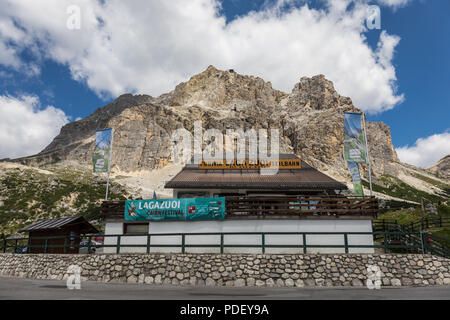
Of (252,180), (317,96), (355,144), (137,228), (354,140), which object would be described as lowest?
(137,228)

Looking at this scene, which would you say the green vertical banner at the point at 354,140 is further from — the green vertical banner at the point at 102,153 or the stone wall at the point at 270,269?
the green vertical banner at the point at 102,153

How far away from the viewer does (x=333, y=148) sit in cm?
14425

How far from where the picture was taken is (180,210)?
Answer: 1758cm

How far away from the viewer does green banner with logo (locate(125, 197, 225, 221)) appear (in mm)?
17281

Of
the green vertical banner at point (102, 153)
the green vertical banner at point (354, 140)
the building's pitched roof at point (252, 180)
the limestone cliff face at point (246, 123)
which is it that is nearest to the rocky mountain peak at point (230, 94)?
the limestone cliff face at point (246, 123)

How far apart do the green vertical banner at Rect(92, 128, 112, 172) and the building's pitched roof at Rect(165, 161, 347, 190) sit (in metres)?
6.70

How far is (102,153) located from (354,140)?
21041mm

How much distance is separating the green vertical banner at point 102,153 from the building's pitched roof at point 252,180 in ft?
22.0

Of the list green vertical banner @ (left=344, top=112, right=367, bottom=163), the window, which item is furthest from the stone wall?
green vertical banner @ (left=344, top=112, right=367, bottom=163)

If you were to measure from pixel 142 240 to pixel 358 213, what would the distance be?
13787 mm

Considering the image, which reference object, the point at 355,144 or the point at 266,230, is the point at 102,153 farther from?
the point at 355,144

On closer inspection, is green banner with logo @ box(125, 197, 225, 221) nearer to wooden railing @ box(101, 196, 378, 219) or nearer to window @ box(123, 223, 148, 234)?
wooden railing @ box(101, 196, 378, 219)

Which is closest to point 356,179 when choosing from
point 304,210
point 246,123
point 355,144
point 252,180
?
point 355,144
